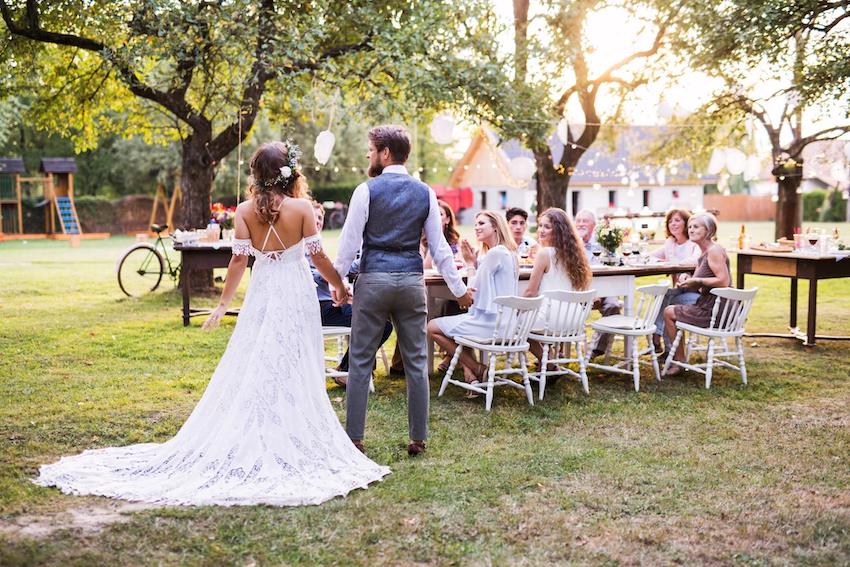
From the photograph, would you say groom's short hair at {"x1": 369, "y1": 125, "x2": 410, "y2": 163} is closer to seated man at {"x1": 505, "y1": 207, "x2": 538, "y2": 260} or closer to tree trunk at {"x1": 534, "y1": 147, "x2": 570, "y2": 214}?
seated man at {"x1": 505, "y1": 207, "x2": 538, "y2": 260}

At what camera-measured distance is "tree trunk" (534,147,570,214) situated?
A: 48.3 ft

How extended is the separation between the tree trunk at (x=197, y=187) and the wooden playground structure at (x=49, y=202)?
15340 mm

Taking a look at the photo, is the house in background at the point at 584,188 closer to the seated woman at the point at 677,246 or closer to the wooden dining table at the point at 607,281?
the seated woman at the point at 677,246

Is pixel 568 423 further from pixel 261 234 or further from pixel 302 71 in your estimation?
pixel 302 71

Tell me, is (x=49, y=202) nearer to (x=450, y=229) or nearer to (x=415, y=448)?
(x=450, y=229)

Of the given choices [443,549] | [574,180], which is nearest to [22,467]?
[443,549]

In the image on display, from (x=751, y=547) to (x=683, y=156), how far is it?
15103mm

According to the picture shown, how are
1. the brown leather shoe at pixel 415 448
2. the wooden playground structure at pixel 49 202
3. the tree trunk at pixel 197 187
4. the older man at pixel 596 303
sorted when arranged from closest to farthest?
1. the brown leather shoe at pixel 415 448
2. the older man at pixel 596 303
3. the tree trunk at pixel 197 187
4. the wooden playground structure at pixel 49 202

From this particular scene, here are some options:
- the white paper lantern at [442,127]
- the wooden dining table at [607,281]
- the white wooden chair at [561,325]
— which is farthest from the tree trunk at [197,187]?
the white wooden chair at [561,325]

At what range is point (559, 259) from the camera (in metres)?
6.57

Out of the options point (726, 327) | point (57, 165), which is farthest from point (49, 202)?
point (726, 327)

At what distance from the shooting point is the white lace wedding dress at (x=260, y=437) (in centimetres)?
421

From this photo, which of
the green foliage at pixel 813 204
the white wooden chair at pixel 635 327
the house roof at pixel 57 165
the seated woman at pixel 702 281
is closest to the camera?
the white wooden chair at pixel 635 327

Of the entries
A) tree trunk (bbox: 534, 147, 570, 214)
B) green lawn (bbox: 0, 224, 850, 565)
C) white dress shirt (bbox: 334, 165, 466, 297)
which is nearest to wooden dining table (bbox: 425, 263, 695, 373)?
green lawn (bbox: 0, 224, 850, 565)
